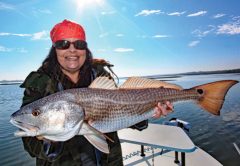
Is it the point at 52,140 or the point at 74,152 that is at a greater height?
the point at 52,140

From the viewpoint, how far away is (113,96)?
3.51 m

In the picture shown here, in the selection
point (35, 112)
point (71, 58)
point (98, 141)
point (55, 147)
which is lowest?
point (55, 147)

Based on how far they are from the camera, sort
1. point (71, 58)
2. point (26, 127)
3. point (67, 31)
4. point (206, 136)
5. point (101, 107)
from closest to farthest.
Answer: point (26, 127) < point (101, 107) < point (71, 58) < point (67, 31) < point (206, 136)

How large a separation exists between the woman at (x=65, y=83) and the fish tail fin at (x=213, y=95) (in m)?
0.58

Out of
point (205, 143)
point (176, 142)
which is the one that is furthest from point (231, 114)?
point (176, 142)

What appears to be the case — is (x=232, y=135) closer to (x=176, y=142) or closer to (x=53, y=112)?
(x=176, y=142)

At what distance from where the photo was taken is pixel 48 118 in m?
3.07

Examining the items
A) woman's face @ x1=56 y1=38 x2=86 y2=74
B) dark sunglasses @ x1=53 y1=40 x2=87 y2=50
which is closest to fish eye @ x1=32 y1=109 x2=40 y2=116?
woman's face @ x1=56 y1=38 x2=86 y2=74

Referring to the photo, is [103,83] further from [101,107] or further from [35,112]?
[35,112]

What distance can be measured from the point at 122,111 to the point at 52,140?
41.5 inches

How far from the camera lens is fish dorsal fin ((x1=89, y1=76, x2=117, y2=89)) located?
11.3 ft

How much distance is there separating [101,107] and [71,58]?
91 cm

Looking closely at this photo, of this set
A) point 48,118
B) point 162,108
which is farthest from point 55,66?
point 162,108

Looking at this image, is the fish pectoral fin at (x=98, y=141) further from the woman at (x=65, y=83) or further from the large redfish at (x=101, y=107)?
the woman at (x=65, y=83)
